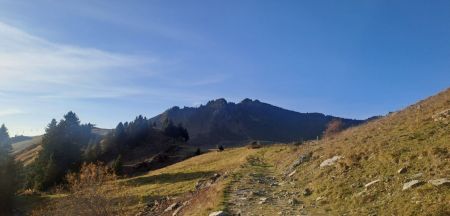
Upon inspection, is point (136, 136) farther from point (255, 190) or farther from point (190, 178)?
point (255, 190)

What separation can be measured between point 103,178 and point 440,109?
27550 mm

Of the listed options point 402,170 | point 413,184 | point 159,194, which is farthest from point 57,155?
point 413,184

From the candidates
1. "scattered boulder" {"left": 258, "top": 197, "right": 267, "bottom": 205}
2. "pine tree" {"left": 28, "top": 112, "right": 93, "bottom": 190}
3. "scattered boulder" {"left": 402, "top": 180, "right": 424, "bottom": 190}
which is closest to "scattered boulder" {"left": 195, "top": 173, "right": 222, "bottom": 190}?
"scattered boulder" {"left": 258, "top": 197, "right": 267, "bottom": 205}

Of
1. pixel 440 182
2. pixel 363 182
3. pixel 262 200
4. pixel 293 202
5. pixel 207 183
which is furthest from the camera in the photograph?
pixel 207 183

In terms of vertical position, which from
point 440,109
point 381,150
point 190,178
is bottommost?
point 190,178

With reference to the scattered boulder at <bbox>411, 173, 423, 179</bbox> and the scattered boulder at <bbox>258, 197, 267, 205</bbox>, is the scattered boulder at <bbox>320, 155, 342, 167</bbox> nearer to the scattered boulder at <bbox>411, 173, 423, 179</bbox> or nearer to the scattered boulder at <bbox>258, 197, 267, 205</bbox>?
the scattered boulder at <bbox>258, 197, 267, 205</bbox>

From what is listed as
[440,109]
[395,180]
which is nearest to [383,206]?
[395,180]

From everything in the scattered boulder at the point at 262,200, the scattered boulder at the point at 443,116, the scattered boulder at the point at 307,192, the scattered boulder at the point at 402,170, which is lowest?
the scattered boulder at the point at 262,200

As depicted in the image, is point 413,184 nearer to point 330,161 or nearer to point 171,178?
point 330,161

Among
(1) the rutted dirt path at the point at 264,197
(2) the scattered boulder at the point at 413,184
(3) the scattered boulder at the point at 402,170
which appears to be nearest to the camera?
(2) the scattered boulder at the point at 413,184

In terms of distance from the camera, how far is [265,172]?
39.0 metres

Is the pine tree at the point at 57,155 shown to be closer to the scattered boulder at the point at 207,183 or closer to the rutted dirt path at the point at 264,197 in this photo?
the scattered boulder at the point at 207,183

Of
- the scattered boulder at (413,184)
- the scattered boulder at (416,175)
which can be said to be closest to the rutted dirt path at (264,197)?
the scattered boulder at (413,184)

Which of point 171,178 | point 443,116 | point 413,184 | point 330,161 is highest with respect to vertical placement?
point 443,116
